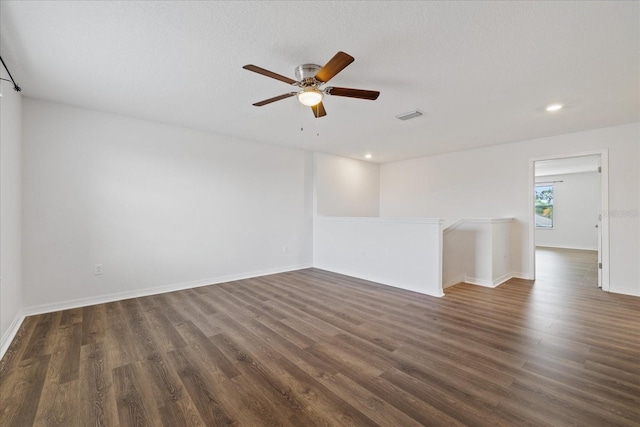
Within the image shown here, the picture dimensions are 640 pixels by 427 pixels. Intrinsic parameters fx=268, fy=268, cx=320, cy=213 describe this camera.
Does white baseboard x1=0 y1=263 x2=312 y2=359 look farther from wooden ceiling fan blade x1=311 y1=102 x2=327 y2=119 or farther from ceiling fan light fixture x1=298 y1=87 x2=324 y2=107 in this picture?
ceiling fan light fixture x1=298 y1=87 x2=324 y2=107

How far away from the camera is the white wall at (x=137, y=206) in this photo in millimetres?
3170

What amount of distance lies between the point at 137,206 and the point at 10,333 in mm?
1772

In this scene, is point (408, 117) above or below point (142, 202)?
above

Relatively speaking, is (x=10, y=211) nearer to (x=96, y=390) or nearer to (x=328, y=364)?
(x=96, y=390)

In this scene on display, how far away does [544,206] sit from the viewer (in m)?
9.53

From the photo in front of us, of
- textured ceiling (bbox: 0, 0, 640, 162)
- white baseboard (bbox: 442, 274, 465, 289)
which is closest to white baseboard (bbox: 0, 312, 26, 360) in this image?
textured ceiling (bbox: 0, 0, 640, 162)

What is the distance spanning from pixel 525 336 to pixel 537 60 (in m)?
2.45

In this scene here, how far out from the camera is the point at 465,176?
18.0 feet

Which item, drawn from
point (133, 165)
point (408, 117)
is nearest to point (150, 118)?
point (133, 165)

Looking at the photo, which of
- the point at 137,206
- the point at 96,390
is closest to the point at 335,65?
the point at 96,390

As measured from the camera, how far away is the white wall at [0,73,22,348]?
239 centimetres

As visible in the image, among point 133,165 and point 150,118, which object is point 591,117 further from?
point 133,165

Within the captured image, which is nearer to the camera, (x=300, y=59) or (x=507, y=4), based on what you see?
(x=507, y=4)

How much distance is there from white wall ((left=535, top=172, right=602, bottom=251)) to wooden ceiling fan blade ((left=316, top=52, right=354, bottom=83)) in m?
10.4
